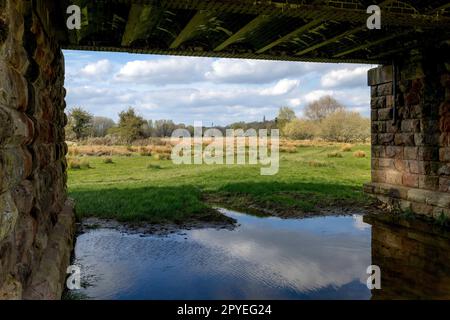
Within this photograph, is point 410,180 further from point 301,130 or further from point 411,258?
point 301,130

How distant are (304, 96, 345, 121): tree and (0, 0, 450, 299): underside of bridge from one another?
61395 mm

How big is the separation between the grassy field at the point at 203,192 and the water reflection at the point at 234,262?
1.59 metres

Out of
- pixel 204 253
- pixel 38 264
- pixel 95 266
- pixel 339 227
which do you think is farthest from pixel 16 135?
pixel 339 227

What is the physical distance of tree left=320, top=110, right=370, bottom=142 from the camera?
5022 centimetres

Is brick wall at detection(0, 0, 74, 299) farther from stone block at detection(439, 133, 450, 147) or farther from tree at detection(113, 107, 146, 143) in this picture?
tree at detection(113, 107, 146, 143)

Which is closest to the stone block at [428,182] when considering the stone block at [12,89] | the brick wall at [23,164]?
the brick wall at [23,164]

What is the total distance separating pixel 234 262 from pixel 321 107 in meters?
67.4

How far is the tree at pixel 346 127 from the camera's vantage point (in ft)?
165

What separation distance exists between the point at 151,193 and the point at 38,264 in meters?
7.49

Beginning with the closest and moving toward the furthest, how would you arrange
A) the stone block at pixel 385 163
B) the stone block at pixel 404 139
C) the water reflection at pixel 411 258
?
the water reflection at pixel 411 258
the stone block at pixel 404 139
the stone block at pixel 385 163

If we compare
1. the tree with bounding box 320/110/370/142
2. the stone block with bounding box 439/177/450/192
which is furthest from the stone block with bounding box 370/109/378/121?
the tree with bounding box 320/110/370/142

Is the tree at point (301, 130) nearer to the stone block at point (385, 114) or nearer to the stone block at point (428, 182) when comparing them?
the stone block at point (385, 114)
